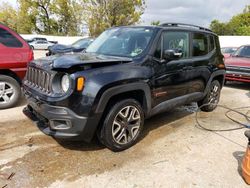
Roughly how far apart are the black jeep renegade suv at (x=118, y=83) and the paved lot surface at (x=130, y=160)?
1.18 feet

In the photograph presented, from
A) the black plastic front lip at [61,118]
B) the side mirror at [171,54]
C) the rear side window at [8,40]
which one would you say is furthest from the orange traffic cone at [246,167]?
the rear side window at [8,40]

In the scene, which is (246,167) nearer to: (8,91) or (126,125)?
(126,125)

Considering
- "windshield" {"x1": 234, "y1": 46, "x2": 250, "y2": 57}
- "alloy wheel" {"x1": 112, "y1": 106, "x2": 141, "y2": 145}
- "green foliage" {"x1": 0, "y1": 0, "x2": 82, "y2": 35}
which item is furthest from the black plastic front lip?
"green foliage" {"x1": 0, "y1": 0, "x2": 82, "y2": 35}

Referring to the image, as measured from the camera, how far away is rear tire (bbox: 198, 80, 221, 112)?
570 centimetres

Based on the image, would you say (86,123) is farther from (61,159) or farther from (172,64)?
(172,64)

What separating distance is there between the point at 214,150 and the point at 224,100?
358 cm

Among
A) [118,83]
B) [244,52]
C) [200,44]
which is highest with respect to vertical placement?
[200,44]

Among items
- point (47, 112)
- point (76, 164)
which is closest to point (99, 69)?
point (47, 112)

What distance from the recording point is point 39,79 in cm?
359

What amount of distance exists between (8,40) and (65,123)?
3.26m

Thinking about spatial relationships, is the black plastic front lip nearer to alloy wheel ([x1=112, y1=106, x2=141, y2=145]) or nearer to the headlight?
the headlight

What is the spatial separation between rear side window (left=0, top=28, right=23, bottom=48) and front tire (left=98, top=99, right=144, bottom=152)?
3.29 meters

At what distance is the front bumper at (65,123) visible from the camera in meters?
3.11

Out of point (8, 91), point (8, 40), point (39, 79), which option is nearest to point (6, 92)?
point (8, 91)
